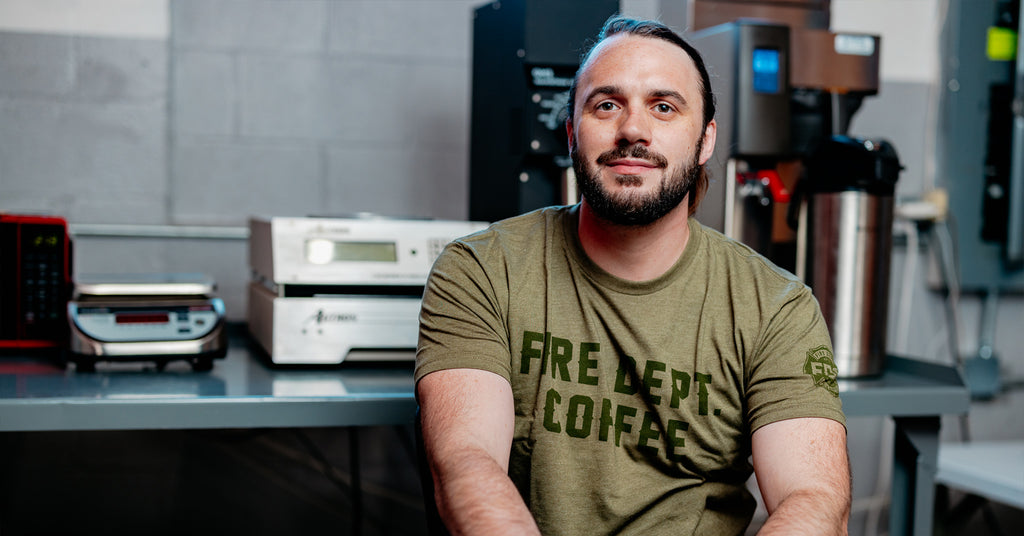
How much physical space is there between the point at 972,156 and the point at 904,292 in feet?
1.36

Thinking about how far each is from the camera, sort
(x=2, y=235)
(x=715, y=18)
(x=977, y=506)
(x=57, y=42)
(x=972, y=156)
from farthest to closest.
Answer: (x=972, y=156) → (x=977, y=506) → (x=57, y=42) → (x=715, y=18) → (x=2, y=235)

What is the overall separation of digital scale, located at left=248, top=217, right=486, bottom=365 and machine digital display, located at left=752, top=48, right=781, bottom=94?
592 mm

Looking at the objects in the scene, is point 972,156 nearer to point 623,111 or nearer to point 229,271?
point 623,111

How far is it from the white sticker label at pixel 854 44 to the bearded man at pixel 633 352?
1.89 feet

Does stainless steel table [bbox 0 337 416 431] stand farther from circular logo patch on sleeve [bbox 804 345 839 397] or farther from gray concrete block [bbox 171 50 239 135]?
gray concrete block [bbox 171 50 239 135]

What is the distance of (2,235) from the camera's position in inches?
58.4

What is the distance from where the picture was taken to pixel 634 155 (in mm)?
1128

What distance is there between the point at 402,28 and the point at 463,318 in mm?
1232

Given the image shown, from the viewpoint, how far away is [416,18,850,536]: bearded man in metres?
1.07

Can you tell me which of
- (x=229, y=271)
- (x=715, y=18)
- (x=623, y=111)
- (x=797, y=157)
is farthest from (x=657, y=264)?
(x=229, y=271)

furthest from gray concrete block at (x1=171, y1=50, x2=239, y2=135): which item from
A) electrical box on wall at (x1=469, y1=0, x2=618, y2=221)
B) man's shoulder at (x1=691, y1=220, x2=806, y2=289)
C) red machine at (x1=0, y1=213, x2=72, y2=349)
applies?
man's shoulder at (x1=691, y1=220, x2=806, y2=289)

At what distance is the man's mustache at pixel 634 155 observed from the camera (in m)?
1.13

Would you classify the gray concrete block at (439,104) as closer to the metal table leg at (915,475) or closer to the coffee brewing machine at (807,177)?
the coffee brewing machine at (807,177)

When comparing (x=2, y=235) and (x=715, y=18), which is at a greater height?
(x=715, y=18)
